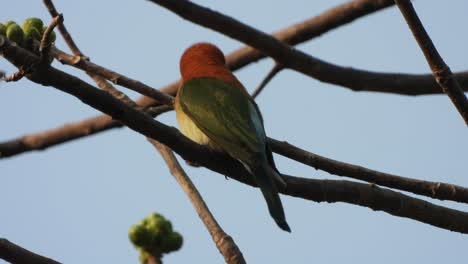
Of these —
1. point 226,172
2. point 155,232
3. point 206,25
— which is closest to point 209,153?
point 226,172

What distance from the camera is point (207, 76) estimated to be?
5.10 m

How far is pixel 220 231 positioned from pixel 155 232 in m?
1.18

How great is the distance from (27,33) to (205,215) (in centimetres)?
102

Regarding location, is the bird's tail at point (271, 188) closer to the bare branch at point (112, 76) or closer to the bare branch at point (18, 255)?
the bare branch at point (112, 76)

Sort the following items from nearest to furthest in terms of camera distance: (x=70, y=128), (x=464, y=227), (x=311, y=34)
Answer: (x=464, y=227)
(x=311, y=34)
(x=70, y=128)

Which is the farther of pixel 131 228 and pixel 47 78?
pixel 47 78

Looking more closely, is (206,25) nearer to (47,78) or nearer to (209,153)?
(47,78)

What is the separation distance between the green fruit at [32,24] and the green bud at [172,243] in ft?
3.55

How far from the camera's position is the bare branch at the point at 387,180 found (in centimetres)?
372

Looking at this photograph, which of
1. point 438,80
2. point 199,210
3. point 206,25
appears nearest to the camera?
point 206,25

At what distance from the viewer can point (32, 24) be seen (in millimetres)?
2883

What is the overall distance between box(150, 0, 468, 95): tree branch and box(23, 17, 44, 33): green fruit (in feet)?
1.84

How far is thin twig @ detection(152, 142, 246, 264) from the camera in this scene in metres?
3.13

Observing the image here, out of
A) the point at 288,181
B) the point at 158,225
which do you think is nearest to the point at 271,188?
the point at 288,181
